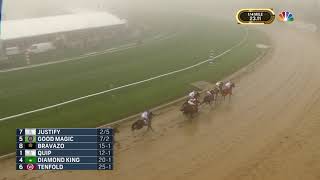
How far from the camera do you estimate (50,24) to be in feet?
145

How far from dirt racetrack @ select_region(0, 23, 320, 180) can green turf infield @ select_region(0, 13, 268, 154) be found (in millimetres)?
2269

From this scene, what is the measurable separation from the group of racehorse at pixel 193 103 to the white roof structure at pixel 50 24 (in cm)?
2512

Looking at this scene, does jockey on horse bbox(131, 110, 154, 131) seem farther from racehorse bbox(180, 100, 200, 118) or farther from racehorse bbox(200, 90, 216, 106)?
racehorse bbox(200, 90, 216, 106)

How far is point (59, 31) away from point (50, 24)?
8.20ft

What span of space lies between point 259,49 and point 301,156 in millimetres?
22202

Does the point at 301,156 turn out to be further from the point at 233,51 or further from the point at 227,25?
the point at 227,25

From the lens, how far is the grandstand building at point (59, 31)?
38938 mm

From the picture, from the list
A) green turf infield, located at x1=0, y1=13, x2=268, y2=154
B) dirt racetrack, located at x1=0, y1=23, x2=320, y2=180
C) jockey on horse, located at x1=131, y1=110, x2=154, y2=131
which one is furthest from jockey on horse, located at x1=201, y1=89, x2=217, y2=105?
jockey on horse, located at x1=131, y1=110, x2=154, y2=131
